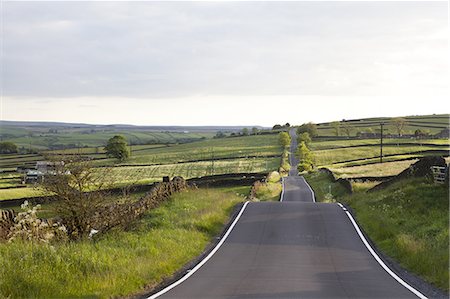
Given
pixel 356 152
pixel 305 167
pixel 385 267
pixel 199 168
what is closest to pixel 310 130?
pixel 356 152

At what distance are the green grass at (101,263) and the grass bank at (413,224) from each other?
6633 millimetres

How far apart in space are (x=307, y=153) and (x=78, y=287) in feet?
301

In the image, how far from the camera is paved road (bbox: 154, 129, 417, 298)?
1199 centimetres

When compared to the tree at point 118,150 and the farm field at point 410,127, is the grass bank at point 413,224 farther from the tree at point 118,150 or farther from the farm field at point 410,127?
the farm field at point 410,127

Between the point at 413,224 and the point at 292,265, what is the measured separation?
7.69 metres

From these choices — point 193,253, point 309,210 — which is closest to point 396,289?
point 193,253

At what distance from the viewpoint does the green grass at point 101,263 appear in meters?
11.0

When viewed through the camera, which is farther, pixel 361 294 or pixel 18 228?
pixel 18 228

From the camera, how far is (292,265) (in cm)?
1526

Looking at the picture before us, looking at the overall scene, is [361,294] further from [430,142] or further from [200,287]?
[430,142]

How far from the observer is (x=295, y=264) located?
15.4 meters

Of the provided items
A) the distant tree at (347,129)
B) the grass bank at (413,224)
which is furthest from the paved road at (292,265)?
the distant tree at (347,129)

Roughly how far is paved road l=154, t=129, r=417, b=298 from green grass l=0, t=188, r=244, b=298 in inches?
39.6

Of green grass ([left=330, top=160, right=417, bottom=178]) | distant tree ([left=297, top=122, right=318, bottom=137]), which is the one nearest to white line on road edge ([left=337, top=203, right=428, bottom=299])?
green grass ([left=330, top=160, right=417, bottom=178])
